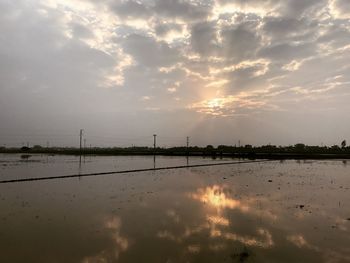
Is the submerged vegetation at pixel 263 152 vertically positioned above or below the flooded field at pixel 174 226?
above

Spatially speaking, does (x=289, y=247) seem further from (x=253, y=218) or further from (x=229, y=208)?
(x=229, y=208)

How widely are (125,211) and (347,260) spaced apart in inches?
402

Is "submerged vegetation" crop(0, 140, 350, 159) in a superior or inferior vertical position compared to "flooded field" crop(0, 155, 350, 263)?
superior

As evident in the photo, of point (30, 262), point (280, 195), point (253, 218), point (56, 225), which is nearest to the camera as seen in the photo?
point (30, 262)

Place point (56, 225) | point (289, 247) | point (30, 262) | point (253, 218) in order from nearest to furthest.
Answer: point (30, 262), point (289, 247), point (56, 225), point (253, 218)

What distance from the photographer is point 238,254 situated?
388 inches

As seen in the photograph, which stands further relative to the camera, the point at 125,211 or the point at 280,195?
the point at 280,195

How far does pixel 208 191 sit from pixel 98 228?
39.6 ft

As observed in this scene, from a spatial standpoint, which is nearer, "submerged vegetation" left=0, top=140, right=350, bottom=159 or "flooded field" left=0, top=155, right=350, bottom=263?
"flooded field" left=0, top=155, right=350, bottom=263

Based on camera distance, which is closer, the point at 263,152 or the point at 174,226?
the point at 174,226

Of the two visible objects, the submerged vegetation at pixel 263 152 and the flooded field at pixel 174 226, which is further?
the submerged vegetation at pixel 263 152

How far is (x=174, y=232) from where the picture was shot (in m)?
12.5

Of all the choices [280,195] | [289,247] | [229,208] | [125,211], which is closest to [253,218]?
[229,208]

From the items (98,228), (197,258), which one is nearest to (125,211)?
(98,228)
